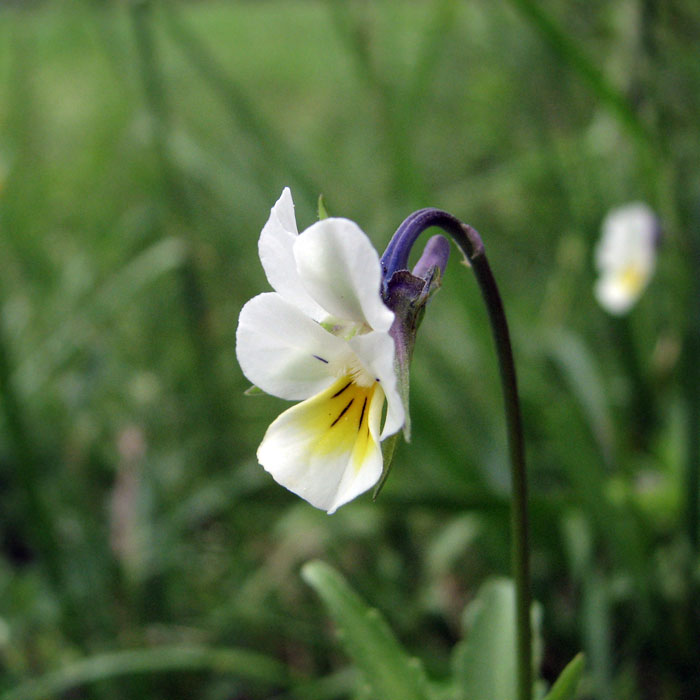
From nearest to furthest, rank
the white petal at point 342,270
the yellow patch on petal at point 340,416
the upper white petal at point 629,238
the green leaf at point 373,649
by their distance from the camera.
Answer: the white petal at point 342,270 < the yellow patch on petal at point 340,416 < the green leaf at point 373,649 < the upper white petal at point 629,238

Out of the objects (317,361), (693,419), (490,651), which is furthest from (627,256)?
(317,361)

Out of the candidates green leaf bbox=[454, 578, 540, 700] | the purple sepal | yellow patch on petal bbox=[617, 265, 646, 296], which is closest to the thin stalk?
green leaf bbox=[454, 578, 540, 700]

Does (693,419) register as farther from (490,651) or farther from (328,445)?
(328,445)

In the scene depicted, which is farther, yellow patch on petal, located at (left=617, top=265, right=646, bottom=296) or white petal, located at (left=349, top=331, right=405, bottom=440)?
yellow patch on petal, located at (left=617, top=265, right=646, bottom=296)

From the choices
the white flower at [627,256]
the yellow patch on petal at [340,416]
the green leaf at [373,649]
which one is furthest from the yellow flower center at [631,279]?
the yellow patch on petal at [340,416]

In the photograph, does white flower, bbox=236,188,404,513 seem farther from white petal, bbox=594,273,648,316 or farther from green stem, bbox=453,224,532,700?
white petal, bbox=594,273,648,316

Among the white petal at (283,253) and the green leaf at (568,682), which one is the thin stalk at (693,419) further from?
the white petal at (283,253)

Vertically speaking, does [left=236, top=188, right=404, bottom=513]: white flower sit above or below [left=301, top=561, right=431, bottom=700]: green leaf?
above
